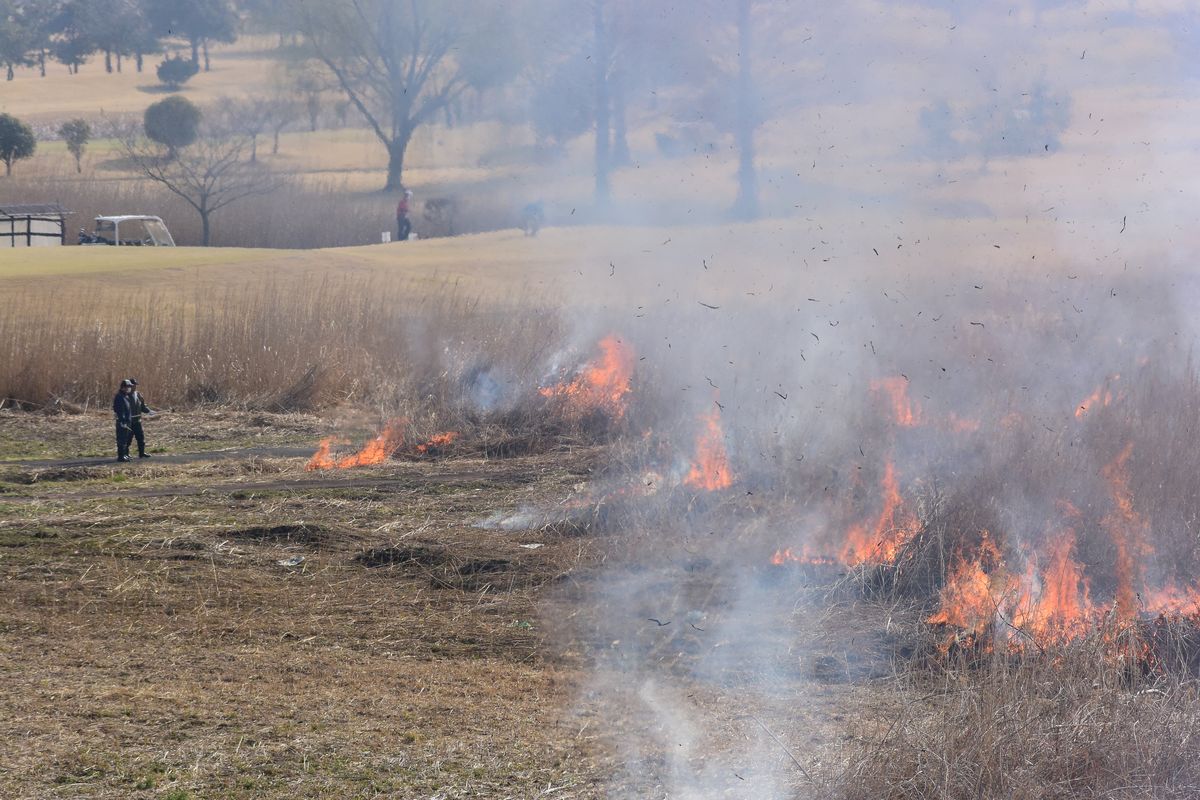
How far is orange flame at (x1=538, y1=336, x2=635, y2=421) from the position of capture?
14531 mm

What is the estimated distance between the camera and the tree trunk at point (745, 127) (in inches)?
535

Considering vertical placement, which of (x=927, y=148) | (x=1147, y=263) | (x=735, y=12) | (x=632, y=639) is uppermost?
(x=735, y=12)

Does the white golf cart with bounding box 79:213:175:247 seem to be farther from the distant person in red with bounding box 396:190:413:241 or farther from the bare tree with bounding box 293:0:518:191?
the bare tree with bounding box 293:0:518:191

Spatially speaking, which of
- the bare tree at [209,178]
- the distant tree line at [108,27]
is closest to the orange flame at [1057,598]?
the bare tree at [209,178]

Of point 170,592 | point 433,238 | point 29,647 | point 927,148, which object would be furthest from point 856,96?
point 433,238

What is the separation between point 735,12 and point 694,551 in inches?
274

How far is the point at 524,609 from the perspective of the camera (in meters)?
7.89

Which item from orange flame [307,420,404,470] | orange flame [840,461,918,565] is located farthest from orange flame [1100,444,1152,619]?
orange flame [307,420,404,470]

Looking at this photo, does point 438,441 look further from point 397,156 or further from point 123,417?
point 397,156

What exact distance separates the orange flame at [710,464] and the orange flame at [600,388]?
9.58 feet

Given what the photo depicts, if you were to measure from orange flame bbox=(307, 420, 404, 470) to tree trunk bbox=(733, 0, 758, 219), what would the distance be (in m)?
5.25

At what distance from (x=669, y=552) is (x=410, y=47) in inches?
630

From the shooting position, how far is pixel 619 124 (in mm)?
15172

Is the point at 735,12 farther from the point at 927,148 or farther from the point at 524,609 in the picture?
the point at 524,609
